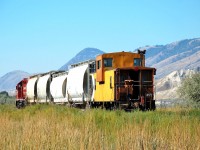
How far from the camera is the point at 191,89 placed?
154 ft

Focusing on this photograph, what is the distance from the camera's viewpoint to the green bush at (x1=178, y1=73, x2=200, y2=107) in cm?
4653

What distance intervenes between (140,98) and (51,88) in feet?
52.8

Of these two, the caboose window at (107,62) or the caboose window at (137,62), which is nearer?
the caboose window at (107,62)

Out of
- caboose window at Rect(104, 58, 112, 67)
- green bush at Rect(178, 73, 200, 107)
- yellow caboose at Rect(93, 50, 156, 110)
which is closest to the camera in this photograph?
yellow caboose at Rect(93, 50, 156, 110)

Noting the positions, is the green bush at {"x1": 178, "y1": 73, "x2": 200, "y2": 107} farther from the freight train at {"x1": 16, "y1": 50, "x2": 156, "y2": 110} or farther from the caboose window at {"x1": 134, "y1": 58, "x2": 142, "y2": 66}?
the caboose window at {"x1": 134, "y1": 58, "x2": 142, "y2": 66}

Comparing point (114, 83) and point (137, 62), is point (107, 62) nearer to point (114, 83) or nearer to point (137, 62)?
point (137, 62)

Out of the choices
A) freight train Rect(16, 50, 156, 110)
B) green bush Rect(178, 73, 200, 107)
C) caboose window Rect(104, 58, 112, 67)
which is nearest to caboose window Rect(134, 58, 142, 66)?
freight train Rect(16, 50, 156, 110)

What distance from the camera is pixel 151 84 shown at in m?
27.0

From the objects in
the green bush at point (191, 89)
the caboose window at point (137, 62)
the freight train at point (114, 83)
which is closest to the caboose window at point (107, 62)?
the freight train at point (114, 83)

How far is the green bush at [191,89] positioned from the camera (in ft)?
153

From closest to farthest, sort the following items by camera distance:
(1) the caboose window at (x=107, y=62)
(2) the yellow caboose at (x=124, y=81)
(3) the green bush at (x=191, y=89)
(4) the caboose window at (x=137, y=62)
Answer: (2) the yellow caboose at (x=124, y=81) → (1) the caboose window at (x=107, y=62) → (4) the caboose window at (x=137, y=62) → (3) the green bush at (x=191, y=89)

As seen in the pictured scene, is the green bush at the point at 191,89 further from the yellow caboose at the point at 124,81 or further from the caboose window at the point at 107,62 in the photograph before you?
the caboose window at the point at 107,62

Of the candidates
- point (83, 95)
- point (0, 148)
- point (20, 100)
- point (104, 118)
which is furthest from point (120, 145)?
point (20, 100)

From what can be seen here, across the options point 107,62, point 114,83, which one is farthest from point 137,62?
point 114,83
